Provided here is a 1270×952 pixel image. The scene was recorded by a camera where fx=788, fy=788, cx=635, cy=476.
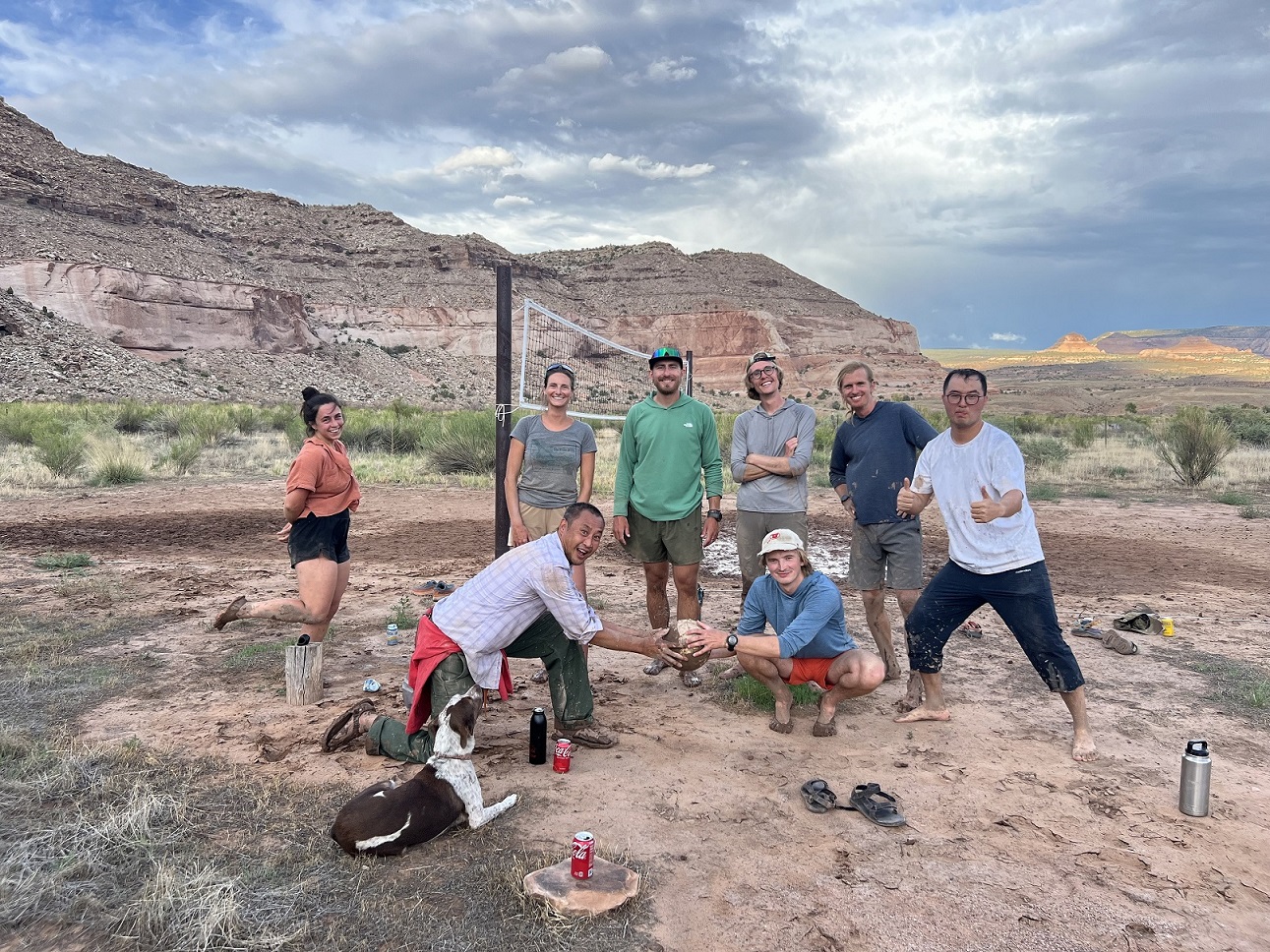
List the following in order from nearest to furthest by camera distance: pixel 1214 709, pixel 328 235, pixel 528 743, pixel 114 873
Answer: pixel 114 873
pixel 528 743
pixel 1214 709
pixel 328 235

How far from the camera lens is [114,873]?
9.61ft

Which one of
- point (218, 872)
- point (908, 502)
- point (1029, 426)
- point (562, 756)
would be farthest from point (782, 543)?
point (1029, 426)

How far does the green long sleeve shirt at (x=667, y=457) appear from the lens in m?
5.02

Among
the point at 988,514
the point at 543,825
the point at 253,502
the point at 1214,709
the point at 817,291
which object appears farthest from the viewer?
the point at 817,291

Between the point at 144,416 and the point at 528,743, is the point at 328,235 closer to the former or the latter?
the point at 144,416

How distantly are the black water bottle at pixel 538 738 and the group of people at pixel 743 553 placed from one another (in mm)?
314

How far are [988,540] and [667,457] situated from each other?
6.36 ft

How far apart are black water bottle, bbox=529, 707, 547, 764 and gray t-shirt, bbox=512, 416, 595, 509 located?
5.14 feet

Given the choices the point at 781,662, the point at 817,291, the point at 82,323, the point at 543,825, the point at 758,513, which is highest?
the point at 817,291

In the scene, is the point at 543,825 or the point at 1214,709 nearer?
the point at 543,825

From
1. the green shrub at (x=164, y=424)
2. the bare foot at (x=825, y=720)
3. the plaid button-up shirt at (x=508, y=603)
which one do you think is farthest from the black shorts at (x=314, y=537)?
the green shrub at (x=164, y=424)

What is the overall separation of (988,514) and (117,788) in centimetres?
423

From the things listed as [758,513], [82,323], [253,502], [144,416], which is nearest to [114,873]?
[758,513]

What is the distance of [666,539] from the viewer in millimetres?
5047
